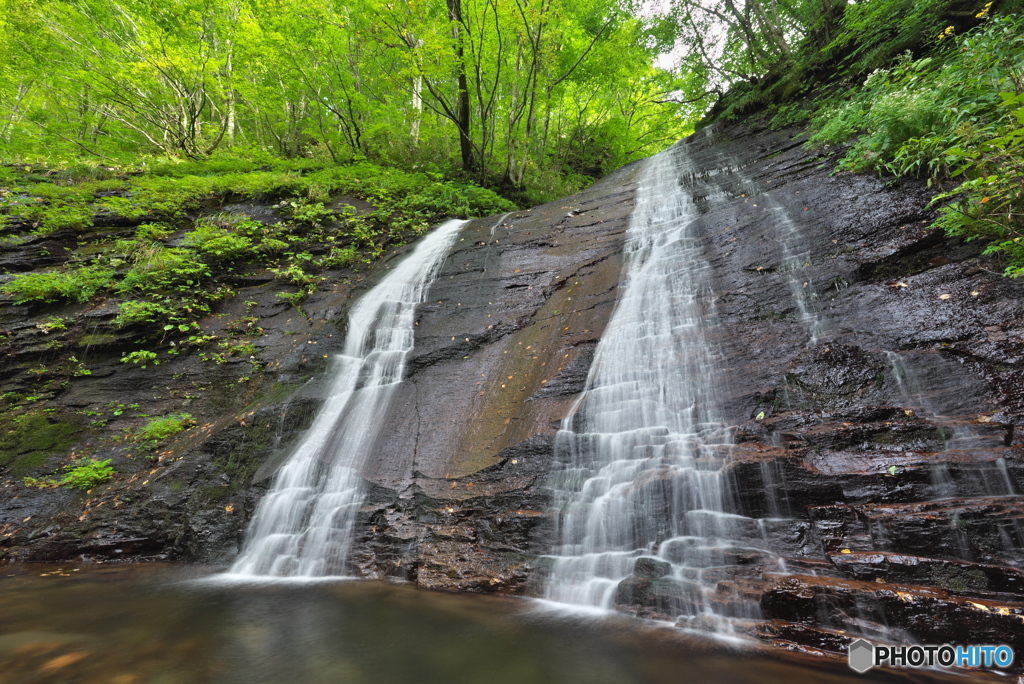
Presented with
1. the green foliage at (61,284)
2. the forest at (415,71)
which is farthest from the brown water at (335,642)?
the forest at (415,71)

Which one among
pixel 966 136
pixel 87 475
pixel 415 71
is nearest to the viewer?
pixel 966 136

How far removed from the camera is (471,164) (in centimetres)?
1404

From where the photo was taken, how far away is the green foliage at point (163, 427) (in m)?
5.93

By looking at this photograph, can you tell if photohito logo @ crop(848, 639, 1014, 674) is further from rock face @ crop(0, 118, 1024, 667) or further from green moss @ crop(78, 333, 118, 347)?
green moss @ crop(78, 333, 118, 347)

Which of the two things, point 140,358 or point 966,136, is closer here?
point 966,136

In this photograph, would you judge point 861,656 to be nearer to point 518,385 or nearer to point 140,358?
point 518,385

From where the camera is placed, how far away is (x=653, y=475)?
3.71 metres

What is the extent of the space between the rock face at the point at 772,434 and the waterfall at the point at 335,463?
0.82 ft

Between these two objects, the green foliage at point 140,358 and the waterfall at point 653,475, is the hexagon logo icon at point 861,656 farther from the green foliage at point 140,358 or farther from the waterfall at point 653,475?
the green foliage at point 140,358

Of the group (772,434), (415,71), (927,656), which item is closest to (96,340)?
(415,71)

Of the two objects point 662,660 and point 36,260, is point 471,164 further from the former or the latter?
point 662,660

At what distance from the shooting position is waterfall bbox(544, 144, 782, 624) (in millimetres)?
3240

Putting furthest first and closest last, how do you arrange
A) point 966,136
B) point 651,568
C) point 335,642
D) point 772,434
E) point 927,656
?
point 966,136 → point 772,434 → point 651,568 → point 335,642 → point 927,656

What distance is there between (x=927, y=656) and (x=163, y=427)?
327 inches
